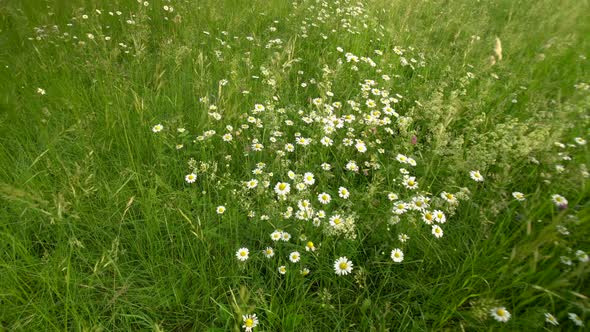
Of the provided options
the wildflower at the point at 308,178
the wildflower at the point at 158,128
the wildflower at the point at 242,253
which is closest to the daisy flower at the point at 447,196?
the wildflower at the point at 308,178

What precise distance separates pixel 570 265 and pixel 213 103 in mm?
2339

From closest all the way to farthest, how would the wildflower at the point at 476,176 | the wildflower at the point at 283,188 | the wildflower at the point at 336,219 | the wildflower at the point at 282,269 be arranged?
the wildflower at the point at 282,269, the wildflower at the point at 336,219, the wildflower at the point at 283,188, the wildflower at the point at 476,176

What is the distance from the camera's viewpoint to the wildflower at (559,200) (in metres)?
1.70

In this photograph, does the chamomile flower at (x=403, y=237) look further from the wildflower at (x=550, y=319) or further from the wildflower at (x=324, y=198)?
the wildflower at (x=550, y=319)

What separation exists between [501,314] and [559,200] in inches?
29.1

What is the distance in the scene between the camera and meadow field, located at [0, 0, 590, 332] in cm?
150

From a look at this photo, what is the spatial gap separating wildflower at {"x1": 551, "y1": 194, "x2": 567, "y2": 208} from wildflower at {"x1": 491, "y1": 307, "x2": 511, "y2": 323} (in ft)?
2.25

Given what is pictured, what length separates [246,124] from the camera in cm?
241

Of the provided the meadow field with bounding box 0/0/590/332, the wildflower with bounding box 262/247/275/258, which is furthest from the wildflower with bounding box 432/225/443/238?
the wildflower with bounding box 262/247/275/258

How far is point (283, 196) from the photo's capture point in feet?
5.89

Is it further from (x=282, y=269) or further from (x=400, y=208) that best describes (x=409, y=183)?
(x=282, y=269)

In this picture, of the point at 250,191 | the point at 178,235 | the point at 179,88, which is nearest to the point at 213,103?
the point at 179,88

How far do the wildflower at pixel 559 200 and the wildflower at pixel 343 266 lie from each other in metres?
1.09

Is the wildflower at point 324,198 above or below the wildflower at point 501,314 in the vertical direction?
below
